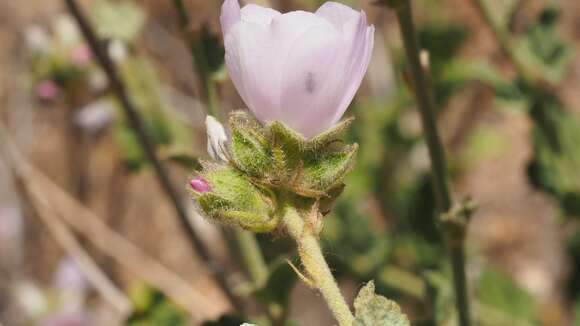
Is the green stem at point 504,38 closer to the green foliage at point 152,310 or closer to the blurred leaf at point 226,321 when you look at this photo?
the blurred leaf at point 226,321

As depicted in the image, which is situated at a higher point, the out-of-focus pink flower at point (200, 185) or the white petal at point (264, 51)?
the white petal at point (264, 51)

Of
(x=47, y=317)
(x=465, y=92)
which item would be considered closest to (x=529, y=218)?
(x=465, y=92)

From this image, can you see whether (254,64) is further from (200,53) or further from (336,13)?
(200,53)

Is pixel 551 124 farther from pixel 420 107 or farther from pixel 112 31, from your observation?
pixel 112 31

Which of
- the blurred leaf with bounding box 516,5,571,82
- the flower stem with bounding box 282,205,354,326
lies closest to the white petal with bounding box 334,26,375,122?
the flower stem with bounding box 282,205,354,326

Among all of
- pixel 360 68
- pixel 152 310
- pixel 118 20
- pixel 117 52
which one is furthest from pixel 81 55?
pixel 360 68

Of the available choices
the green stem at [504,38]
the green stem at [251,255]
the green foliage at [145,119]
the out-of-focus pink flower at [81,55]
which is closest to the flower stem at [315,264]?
the green stem at [251,255]
